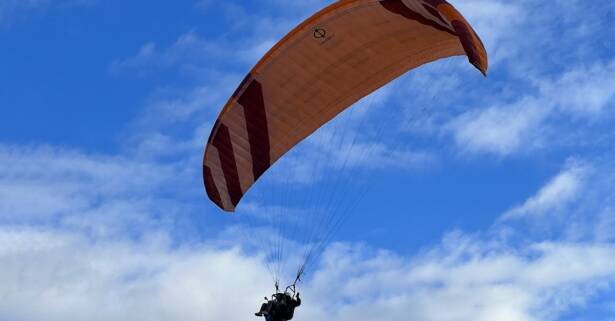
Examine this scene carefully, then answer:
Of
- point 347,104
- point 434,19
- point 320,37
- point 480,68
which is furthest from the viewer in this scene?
point 347,104

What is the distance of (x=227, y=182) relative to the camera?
92.7ft

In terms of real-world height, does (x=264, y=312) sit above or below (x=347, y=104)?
below

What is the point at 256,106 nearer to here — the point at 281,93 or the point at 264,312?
the point at 281,93

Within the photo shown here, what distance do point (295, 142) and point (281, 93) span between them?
1780 mm

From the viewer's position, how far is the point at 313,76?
86.8 feet

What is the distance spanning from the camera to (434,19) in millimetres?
23750

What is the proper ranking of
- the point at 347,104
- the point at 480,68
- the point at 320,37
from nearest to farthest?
1. the point at 480,68
2. the point at 320,37
3. the point at 347,104

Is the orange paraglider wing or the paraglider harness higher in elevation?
the orange paraglider wing

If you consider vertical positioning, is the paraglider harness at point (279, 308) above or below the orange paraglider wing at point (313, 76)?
below

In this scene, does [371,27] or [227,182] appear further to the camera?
[227,182]

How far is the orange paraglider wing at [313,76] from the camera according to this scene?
2486 centimetres

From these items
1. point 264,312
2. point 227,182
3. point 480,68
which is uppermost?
point 227,182

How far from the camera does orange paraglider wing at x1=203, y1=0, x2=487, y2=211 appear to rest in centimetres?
2486

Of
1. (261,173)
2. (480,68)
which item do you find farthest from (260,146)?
(480,68)
